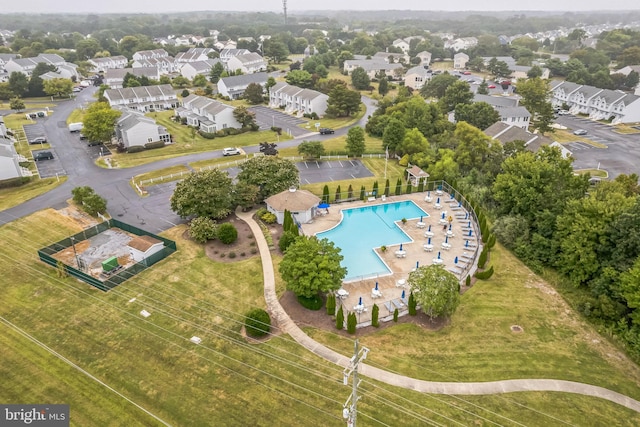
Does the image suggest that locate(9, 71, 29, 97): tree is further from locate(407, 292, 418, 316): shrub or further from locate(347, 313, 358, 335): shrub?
locate(407, 292, 418, 316): shrub

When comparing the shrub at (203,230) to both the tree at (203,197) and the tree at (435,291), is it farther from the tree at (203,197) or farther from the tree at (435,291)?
the tree at (435,291)

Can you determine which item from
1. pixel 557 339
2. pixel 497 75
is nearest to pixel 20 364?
pixel 557 339

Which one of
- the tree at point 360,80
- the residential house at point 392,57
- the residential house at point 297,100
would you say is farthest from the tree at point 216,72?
the residential house at point 392,57

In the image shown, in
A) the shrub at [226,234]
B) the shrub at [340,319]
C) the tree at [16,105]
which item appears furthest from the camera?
the tree at [16,105]

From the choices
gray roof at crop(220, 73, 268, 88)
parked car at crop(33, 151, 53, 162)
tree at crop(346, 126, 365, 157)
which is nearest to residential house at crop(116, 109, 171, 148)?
parked car at crop(33, 151, 53, 162)

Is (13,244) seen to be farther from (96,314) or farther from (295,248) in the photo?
(295,248)
